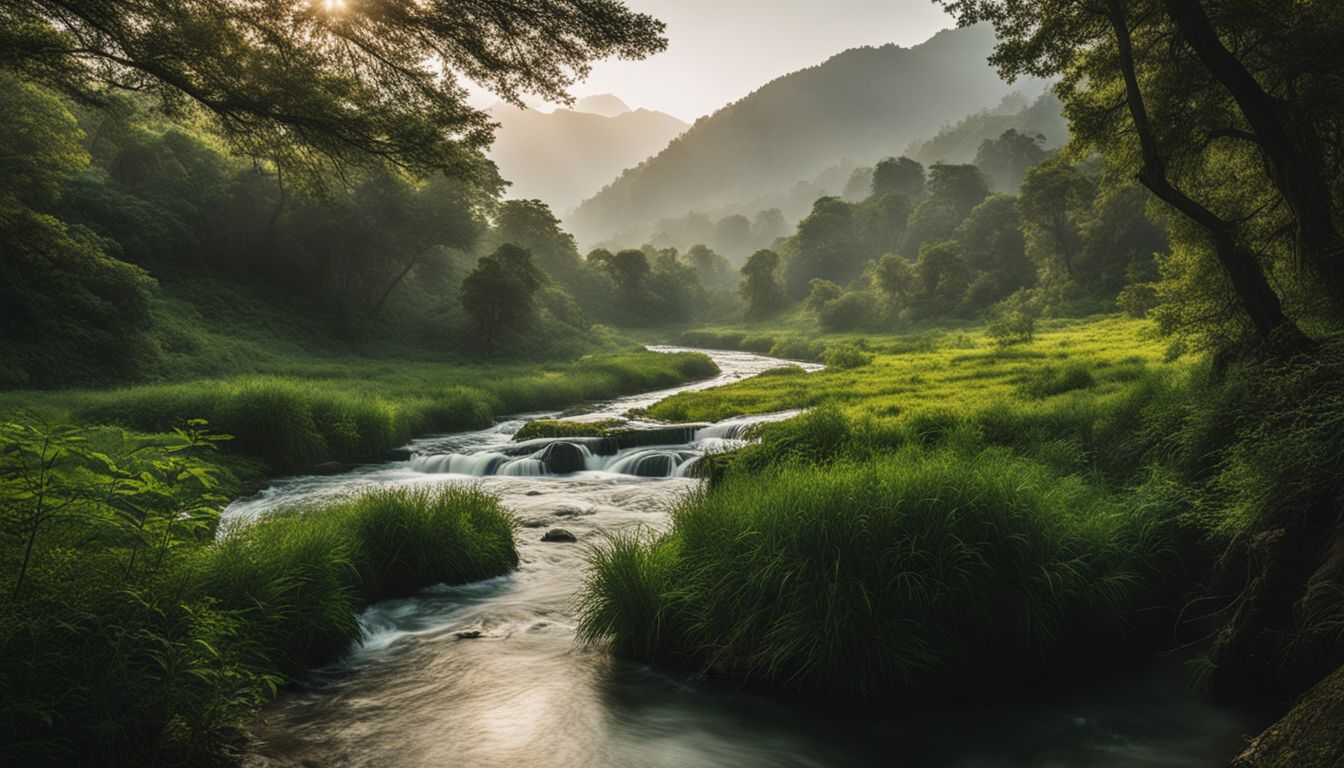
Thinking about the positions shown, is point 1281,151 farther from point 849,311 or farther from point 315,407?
point 849,311

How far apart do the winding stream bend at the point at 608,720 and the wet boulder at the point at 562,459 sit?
9.93 m

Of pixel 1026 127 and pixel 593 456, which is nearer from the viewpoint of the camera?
pixel 593 456

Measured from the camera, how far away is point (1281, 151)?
9.14 metres

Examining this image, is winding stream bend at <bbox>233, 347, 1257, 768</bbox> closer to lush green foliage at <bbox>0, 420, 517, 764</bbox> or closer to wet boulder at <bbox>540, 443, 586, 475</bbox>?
lush green foliage at <bbox>0, 420, 517, 764</bbox>

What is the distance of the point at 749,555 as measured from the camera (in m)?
7.20

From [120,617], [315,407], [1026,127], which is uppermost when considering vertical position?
[1026,127]

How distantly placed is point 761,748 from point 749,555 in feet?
6.14

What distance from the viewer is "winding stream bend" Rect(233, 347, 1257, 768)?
580cm

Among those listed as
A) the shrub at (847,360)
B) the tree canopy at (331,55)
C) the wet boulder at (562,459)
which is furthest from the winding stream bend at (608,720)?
the shrub at (847,360)

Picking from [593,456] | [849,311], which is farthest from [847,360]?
[849,311]

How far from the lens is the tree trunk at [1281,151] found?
9.02 m

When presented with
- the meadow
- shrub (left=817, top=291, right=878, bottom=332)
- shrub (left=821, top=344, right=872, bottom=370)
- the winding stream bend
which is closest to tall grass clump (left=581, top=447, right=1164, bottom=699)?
the meadow

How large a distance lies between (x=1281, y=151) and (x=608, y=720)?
1152cm

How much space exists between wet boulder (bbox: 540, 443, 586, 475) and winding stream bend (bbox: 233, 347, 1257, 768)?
9.93 metres
